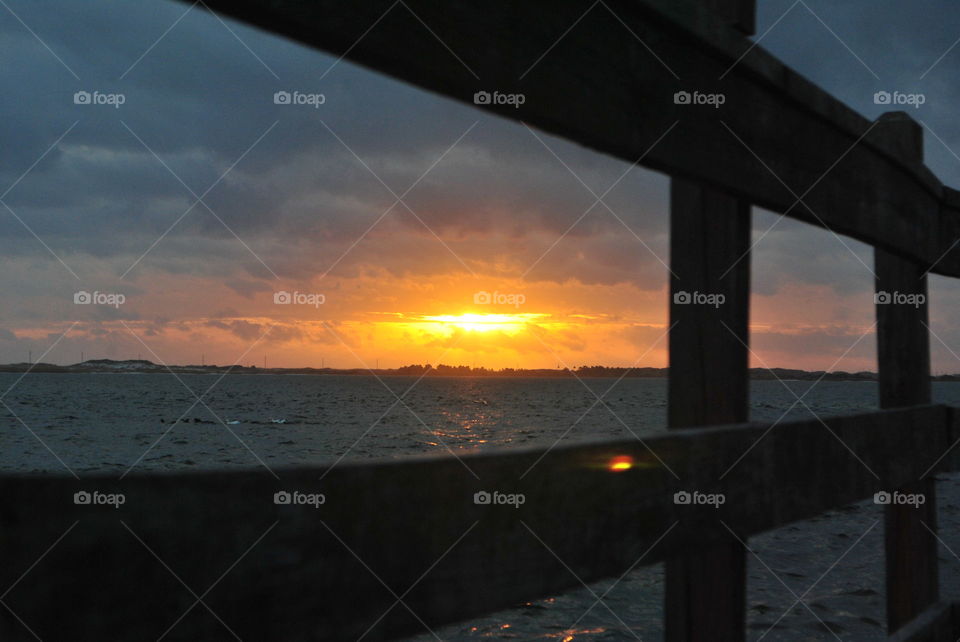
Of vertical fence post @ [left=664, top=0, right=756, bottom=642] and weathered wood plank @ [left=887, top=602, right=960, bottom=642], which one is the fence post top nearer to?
vertical fence post @ [left=664, top=0, right=756, bottom=642]

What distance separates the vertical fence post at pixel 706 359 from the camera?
188cm

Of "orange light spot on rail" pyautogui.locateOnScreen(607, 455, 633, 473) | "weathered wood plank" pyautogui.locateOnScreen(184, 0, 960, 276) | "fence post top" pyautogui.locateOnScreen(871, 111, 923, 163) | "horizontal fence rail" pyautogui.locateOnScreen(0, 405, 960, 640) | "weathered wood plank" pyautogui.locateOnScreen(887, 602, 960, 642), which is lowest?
"weathered wood plank" pyautogui.locateOnScreen(887, 602, 960, 642)

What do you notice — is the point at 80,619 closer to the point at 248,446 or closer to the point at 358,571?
the point at 358,571

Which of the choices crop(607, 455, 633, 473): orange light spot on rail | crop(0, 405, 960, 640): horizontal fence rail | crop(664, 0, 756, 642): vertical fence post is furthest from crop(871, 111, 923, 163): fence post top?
crop(607, 455, 633, 473): orange light spot on rail

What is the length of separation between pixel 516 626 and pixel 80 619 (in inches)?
262

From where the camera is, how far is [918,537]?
3104 millimetres

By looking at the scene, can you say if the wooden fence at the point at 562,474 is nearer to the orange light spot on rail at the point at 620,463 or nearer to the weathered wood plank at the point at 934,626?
the orange light spot on rail at the point at 620,463

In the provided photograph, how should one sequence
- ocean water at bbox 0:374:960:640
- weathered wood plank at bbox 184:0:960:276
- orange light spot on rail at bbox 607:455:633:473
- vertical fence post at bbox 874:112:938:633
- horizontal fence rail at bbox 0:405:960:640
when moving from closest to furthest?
1. horizontal fence rail at bbox 0:405:960:640
2. weathered wood plank at bbox 184:0:960:276
3. orange light spot on rail at bbox 607:455:633:473
4. vertical fence post at bbox 874:112:938:633
5. ocean water at bbox 0:374:960:640

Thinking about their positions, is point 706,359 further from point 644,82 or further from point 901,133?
point 901,133

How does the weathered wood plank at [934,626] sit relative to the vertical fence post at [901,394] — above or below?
below

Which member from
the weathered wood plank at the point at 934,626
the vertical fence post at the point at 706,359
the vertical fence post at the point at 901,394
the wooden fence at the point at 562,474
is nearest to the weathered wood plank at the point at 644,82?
the wooden fence at the point at 562,474

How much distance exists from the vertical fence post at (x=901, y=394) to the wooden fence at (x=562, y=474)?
42 cm

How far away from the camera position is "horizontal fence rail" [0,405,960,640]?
86 cm

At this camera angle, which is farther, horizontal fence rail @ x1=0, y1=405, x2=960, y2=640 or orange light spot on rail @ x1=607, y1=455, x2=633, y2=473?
orange light spot on rail @ x1=607, y1=455, x2=633, y2=473
